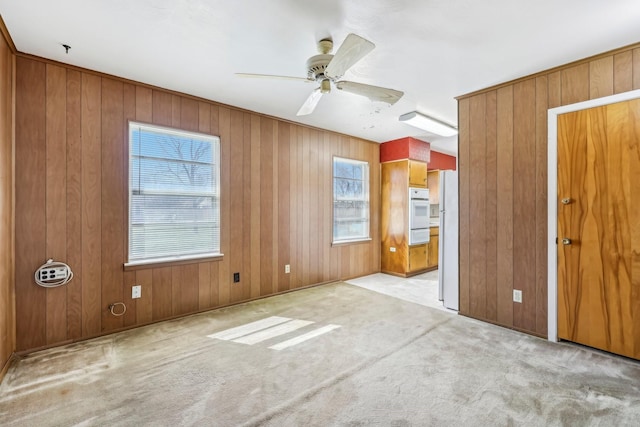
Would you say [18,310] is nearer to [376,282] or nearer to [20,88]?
[20,88]

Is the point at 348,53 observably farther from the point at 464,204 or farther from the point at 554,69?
the point at 464,204

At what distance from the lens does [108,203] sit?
2.84 m

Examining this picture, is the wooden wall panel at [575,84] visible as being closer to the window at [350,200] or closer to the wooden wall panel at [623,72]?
the wooden wall panel at [623,72]

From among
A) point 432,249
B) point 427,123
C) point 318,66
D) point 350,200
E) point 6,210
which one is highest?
point 427,123

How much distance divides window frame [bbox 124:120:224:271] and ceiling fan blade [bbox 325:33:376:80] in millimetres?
1930

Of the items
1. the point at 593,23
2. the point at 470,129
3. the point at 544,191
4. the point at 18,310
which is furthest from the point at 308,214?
the point at 593,23

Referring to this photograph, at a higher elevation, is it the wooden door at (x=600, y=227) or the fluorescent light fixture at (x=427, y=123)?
the fluorescent light fixture at (x=427, y=123)

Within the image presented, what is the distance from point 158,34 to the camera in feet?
7.07

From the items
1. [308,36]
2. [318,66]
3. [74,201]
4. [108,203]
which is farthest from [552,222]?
[74,201]

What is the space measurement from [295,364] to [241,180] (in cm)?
229

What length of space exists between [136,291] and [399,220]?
4.04 m

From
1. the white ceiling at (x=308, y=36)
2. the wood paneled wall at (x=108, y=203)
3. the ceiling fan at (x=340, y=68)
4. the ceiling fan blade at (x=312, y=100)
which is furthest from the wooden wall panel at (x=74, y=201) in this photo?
the ceiling fan blade at (x=312, y=100)

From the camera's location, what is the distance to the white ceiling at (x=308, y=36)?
1863 mm

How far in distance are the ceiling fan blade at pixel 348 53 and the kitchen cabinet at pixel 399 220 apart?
341 centimetres
